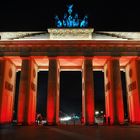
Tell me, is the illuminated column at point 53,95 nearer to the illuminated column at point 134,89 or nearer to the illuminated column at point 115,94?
the illuminated column at point 115,94

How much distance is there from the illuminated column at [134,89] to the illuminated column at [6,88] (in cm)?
2155

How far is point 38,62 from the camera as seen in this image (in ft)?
136

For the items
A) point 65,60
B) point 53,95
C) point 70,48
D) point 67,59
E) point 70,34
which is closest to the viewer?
point 53,95

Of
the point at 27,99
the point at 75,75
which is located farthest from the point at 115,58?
the point at 75,75

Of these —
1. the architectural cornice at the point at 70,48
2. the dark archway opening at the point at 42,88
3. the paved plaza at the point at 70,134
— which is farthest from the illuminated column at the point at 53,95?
the dark archway opening at the point at 42,88

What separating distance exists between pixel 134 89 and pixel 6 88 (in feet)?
71.0

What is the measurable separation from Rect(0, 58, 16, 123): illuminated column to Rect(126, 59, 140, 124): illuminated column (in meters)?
21.6

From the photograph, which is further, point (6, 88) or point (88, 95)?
point (6, 88)

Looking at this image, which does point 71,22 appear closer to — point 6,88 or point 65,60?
point 65,60

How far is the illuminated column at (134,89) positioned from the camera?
120 feet

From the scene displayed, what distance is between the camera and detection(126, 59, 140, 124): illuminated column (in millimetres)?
Result: 36469

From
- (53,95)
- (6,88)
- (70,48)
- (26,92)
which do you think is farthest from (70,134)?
(6,88)

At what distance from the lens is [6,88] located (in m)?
37.6

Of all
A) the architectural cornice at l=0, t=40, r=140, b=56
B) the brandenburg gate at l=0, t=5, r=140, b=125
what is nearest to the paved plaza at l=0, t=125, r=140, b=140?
the brandenburg gate at l=0, t=5, r=140, b=125
